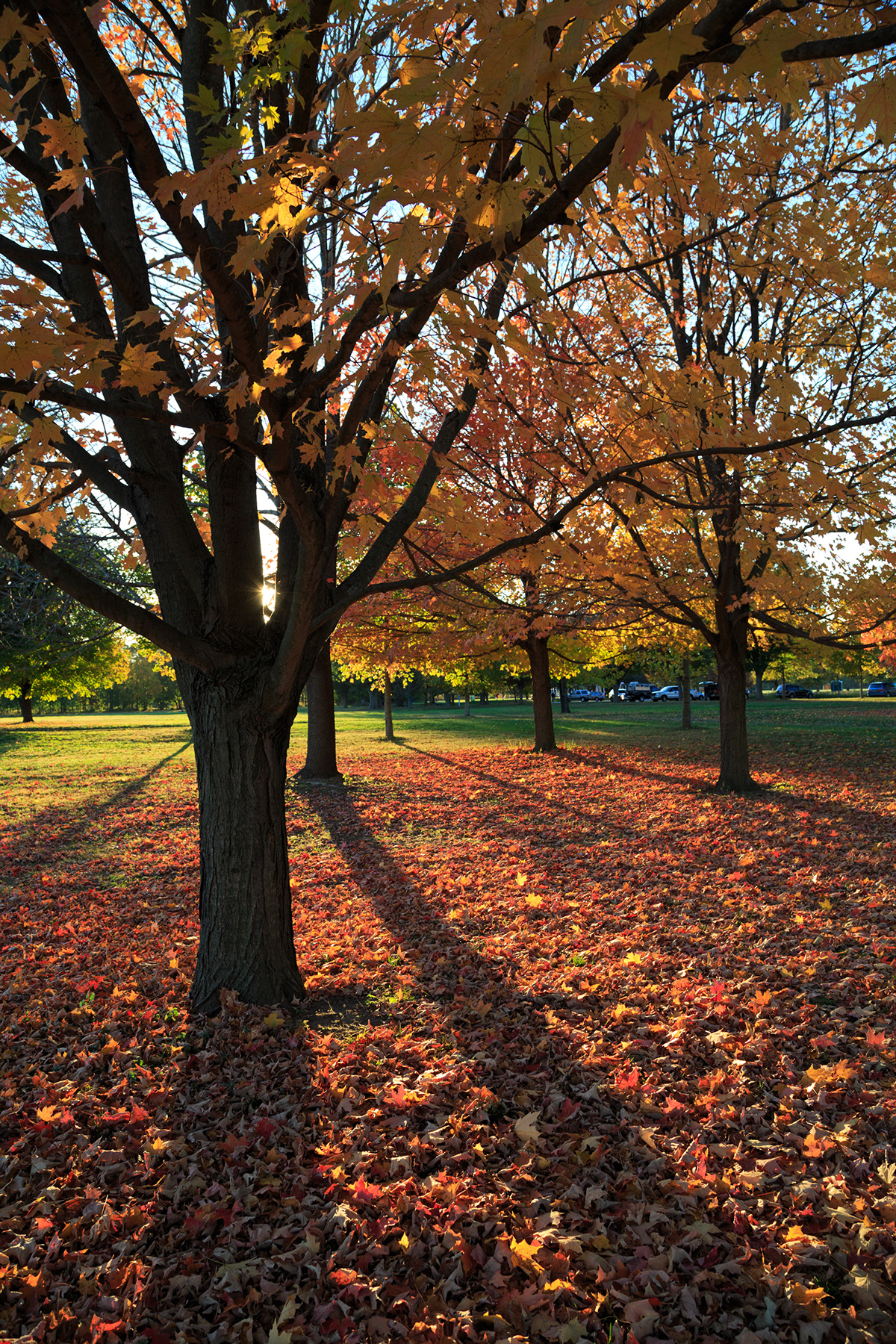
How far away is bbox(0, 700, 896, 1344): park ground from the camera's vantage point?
249 centimetres

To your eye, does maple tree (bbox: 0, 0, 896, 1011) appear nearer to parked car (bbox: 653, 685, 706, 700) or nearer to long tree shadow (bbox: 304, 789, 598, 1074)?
long tree shadow (bbox: 304, 789, 598, 1074)

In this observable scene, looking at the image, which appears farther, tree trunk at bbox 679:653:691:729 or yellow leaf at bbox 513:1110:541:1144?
tree trunk at bbox 679:653:691:729

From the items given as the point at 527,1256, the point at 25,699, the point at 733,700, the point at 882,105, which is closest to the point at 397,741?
the point at 733,700

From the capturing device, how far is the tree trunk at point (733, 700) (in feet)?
38.7

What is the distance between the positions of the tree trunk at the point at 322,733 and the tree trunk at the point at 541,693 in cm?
619

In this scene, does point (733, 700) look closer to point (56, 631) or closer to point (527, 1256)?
point (527, 1256)

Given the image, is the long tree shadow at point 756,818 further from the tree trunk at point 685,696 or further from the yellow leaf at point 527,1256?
the tree trunk at point 685,696

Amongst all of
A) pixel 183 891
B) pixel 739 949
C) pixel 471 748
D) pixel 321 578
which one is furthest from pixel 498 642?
pixel 321 578

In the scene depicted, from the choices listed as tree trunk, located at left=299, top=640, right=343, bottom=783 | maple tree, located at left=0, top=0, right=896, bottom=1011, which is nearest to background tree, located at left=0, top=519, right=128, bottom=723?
maple tree, located at left=0, top=0, right=896, bottom=1011

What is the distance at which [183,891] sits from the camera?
779 cm

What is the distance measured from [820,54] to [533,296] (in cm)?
116

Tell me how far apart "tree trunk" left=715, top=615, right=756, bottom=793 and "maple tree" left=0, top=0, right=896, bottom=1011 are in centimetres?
761

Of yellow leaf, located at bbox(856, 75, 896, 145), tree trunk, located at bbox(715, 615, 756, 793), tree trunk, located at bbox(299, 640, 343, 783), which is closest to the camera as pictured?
yellow leaf, located at bbox(856, 75, 896, 145)

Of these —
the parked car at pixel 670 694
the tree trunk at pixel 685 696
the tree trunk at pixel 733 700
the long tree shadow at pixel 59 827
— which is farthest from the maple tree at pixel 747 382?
the parked car at pixel 670 694
